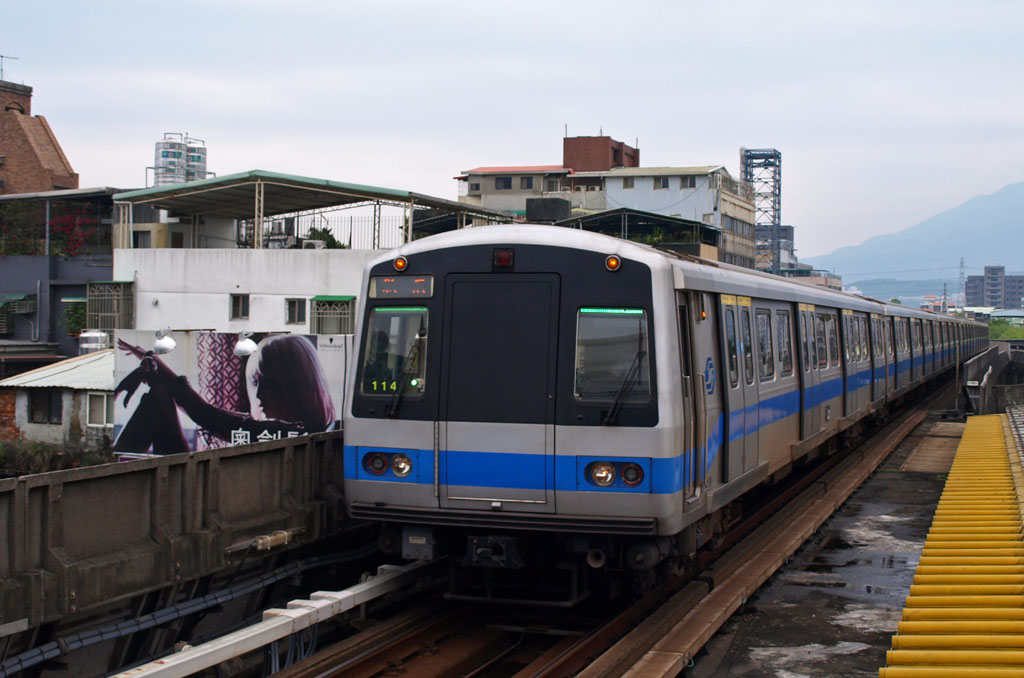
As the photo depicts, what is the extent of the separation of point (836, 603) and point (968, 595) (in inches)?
68.8

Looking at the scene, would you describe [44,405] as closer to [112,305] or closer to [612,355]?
[112,305]

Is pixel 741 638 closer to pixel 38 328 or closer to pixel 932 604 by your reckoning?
pixel 932 604

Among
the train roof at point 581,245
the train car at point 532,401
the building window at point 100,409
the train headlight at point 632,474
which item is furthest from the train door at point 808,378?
the building window at point 100,409

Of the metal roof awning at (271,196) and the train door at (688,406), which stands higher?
the metal roof awning at (271,196)

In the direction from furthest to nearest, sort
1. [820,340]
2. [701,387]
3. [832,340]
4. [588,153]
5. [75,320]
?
[588,153] < [75,320] < [832,340] < [820,340] < [701,387]

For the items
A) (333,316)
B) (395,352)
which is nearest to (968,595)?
(395,352)

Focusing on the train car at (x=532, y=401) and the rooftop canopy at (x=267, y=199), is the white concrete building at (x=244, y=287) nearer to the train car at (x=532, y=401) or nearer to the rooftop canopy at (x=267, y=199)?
the rooftop canopy at (x=267, y=199)

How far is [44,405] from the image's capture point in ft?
88.2

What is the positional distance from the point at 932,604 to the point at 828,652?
789mm

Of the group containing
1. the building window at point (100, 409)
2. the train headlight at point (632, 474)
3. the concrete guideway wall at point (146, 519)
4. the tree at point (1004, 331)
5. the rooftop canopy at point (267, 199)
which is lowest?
the building window at point (100, 409)

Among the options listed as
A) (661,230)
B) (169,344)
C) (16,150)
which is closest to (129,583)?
(169,344)

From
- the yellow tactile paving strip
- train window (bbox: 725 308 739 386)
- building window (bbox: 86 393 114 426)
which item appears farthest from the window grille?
the yellow tactile paving strip

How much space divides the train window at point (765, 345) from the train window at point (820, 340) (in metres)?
2.61

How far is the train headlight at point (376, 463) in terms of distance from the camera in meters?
7.64
